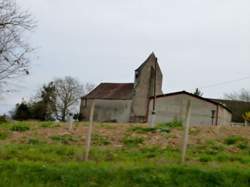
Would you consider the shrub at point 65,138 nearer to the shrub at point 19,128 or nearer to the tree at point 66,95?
the shrub at point 19,128

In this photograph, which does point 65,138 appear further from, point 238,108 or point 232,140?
point 238,108

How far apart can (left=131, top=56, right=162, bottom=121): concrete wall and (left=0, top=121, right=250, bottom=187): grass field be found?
40912mm

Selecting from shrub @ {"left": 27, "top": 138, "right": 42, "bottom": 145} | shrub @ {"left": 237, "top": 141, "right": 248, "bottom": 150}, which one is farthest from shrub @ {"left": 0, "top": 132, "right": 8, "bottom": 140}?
shrub @ {"left": 237, "top": 141, "right": 248, "bottom": 150}

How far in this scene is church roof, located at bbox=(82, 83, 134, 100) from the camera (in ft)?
201

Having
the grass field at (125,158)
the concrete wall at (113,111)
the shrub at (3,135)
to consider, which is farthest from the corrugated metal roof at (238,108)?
the shrub at (3,135)

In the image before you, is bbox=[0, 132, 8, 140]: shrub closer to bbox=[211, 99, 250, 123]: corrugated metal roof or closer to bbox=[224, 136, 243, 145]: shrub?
bbox=[224, 136, 243, 145]: shrub

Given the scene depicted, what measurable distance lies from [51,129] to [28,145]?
4.44 metres

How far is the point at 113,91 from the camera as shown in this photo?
63.5 m

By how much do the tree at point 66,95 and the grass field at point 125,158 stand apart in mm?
46529

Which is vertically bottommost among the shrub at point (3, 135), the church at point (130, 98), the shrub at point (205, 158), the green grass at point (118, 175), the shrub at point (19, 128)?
the green grass at point (118, 175)

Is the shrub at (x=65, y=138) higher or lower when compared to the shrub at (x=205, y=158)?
higher

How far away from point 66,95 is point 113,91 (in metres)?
8.14

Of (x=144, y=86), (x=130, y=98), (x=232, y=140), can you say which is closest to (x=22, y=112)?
(x=130, y=98)

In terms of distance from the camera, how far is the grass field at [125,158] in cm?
1014
